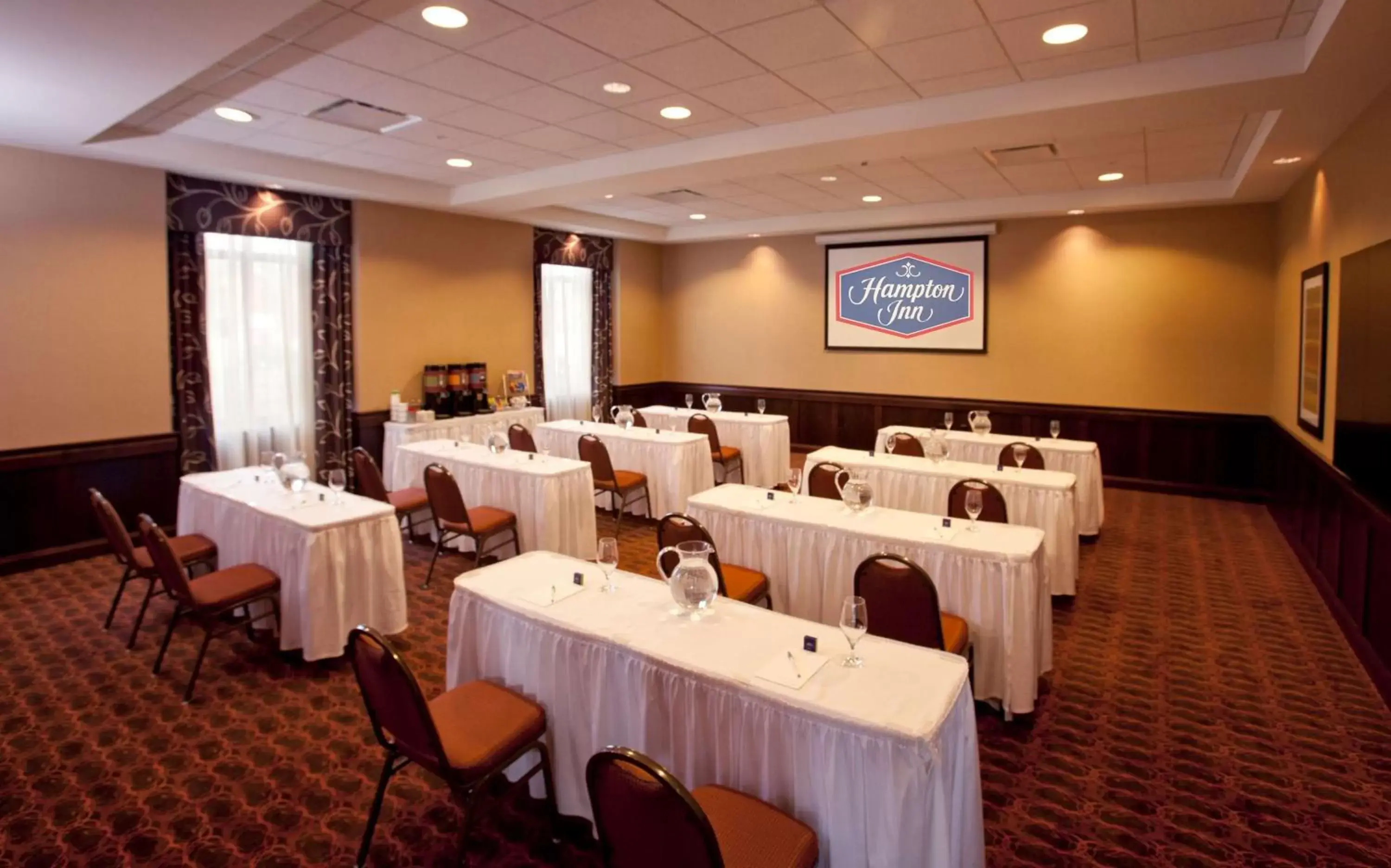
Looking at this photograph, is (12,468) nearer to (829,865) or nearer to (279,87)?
(279,87)

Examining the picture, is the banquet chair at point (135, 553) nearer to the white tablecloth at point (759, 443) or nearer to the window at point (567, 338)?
the white tablecloth at point (759, 443)

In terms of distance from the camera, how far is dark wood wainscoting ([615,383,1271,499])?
8.00m

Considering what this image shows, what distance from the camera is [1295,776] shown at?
119 inches

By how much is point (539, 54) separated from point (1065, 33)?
272cm

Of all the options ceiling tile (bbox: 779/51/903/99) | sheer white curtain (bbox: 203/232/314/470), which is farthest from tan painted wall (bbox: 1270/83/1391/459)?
sheer white curtain (bbox: 203/232/314/470)

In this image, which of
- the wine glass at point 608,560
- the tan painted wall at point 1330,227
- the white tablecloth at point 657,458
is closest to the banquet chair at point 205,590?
the wine glass at point 608,560

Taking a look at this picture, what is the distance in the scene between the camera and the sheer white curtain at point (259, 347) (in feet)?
22.5

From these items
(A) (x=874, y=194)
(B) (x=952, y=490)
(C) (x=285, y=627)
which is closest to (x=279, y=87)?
(C) (x=285, y=627)

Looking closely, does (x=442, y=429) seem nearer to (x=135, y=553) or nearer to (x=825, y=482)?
(x=135, y=553)

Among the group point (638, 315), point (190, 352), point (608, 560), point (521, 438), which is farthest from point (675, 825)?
point (638, 315)

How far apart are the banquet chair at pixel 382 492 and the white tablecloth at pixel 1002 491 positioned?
3051 millimetres

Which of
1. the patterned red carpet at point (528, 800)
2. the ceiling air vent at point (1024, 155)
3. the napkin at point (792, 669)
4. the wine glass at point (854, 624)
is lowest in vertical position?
the patterned red carpet at point (528, 800)

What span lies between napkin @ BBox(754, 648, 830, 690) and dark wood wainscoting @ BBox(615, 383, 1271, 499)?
7.65 meters

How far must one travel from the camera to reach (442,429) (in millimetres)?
7988
